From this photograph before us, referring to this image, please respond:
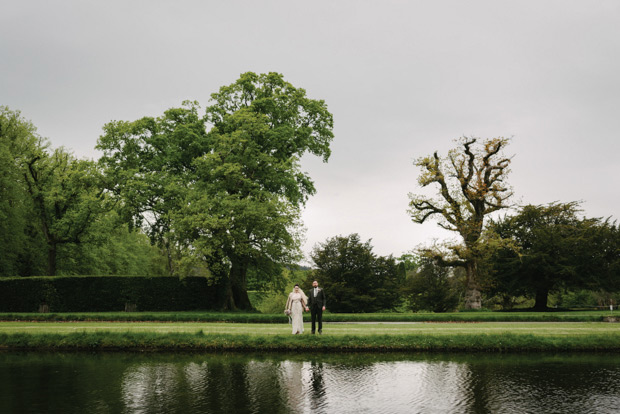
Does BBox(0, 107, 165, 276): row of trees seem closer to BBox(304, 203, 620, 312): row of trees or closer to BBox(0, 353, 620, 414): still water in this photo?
BBox(304, 203, 620, 312): row of trees

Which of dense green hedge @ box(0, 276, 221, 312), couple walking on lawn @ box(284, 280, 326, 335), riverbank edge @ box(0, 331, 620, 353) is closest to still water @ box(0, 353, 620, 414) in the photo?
riverbank edge @ box(0, 331, 620, 353)

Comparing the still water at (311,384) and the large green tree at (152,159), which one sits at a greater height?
the large green tree at (152,159)

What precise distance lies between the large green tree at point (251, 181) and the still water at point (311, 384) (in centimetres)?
1645

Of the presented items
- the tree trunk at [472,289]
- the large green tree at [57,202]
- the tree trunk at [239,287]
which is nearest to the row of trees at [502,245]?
the tree trunk at [472,289]

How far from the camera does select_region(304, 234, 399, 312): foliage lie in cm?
3597

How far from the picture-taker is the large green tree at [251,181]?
29.8 metres

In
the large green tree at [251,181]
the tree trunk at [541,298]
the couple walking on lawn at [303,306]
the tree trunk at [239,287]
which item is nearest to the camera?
the couple walking on lawn at [303,306]

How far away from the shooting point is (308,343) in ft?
49.8

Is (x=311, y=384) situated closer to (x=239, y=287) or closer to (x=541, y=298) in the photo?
(x=239, y=287)

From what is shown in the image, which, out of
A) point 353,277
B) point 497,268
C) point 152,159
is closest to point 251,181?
point 152,159

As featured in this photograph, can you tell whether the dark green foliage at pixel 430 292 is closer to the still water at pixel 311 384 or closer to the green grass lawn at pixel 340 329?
the green grass lawn at pixel 340 329

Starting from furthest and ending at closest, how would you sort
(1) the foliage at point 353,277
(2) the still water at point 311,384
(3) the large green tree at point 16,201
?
(3) the large green tree at point 16,201
(1) the foliage at point 353,277
(2) the still water at point 311,384

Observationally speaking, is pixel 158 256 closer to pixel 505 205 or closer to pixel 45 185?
pixel 45 185

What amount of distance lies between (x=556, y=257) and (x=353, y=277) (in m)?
16.9
